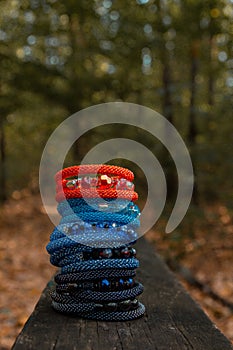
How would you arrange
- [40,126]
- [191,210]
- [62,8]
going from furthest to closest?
[40,126] → [62,8] → [191,210]

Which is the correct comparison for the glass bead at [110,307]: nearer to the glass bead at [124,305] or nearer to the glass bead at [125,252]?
the glass bead at [124,305]

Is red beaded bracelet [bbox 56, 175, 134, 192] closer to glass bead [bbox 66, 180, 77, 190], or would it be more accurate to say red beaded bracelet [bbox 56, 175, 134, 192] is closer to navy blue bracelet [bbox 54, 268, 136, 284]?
glass bead [bbox 66, 180, 77, 190]

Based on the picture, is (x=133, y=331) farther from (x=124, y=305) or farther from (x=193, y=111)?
(x=193, y=111)

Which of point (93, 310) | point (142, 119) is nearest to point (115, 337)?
point (93, 310)

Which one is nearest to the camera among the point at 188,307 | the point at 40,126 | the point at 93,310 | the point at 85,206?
the point at 93,310

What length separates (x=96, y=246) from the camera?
2.17 m

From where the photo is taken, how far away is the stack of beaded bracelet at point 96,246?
2129mm

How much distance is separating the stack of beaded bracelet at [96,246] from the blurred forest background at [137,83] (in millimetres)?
4729

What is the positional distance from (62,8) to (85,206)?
882 cm

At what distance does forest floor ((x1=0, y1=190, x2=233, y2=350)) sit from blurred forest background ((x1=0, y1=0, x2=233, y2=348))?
1.3 inches

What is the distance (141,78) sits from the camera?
34.9 ft

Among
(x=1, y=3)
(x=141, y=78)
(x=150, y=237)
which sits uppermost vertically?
(x=1, y=3)

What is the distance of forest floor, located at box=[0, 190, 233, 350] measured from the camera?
4.93m

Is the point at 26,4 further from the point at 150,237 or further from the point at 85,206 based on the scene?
the point at 85,206
